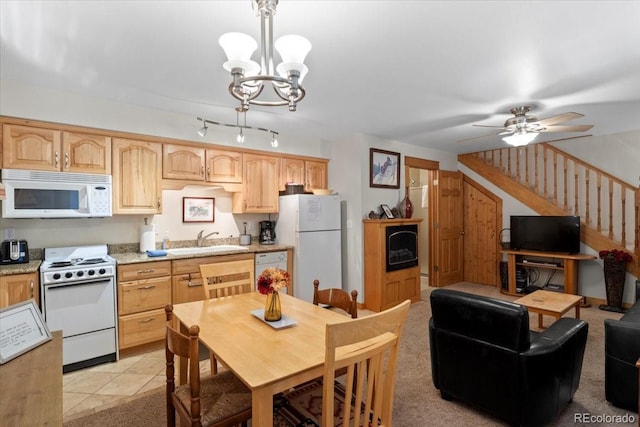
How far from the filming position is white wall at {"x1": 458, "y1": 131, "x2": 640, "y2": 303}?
4677 mm

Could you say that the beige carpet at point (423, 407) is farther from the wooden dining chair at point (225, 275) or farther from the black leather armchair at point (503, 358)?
the wooden dining chair at point (225, 275)

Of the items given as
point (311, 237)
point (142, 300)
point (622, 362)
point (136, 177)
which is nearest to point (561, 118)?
point (622, 362)

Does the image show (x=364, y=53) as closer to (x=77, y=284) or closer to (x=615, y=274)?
(x=77, y=284)

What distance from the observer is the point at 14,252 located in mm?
2879

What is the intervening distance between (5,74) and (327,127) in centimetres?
306

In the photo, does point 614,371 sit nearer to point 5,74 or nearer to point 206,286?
point 206,286

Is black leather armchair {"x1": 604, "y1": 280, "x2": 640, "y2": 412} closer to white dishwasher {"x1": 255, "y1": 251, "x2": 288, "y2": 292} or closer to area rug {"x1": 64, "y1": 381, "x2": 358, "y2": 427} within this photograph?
area rug {"x1": 64, "y1": 381, "x2": 358, "y2": 427}

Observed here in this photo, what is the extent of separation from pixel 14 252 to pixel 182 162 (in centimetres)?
166

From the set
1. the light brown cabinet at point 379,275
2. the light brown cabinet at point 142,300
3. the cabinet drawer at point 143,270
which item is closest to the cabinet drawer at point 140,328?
the light brown cabinet at point 142,300

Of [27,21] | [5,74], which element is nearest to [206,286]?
[27,21]

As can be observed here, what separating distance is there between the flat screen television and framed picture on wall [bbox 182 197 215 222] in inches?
184

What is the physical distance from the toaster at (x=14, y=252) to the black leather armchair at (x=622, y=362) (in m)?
4.66

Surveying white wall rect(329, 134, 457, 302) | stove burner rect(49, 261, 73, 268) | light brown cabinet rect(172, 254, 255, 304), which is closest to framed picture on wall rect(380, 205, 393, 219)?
white wall rect(329, 134, 457, 302)

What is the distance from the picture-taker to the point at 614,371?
90.2 inches
